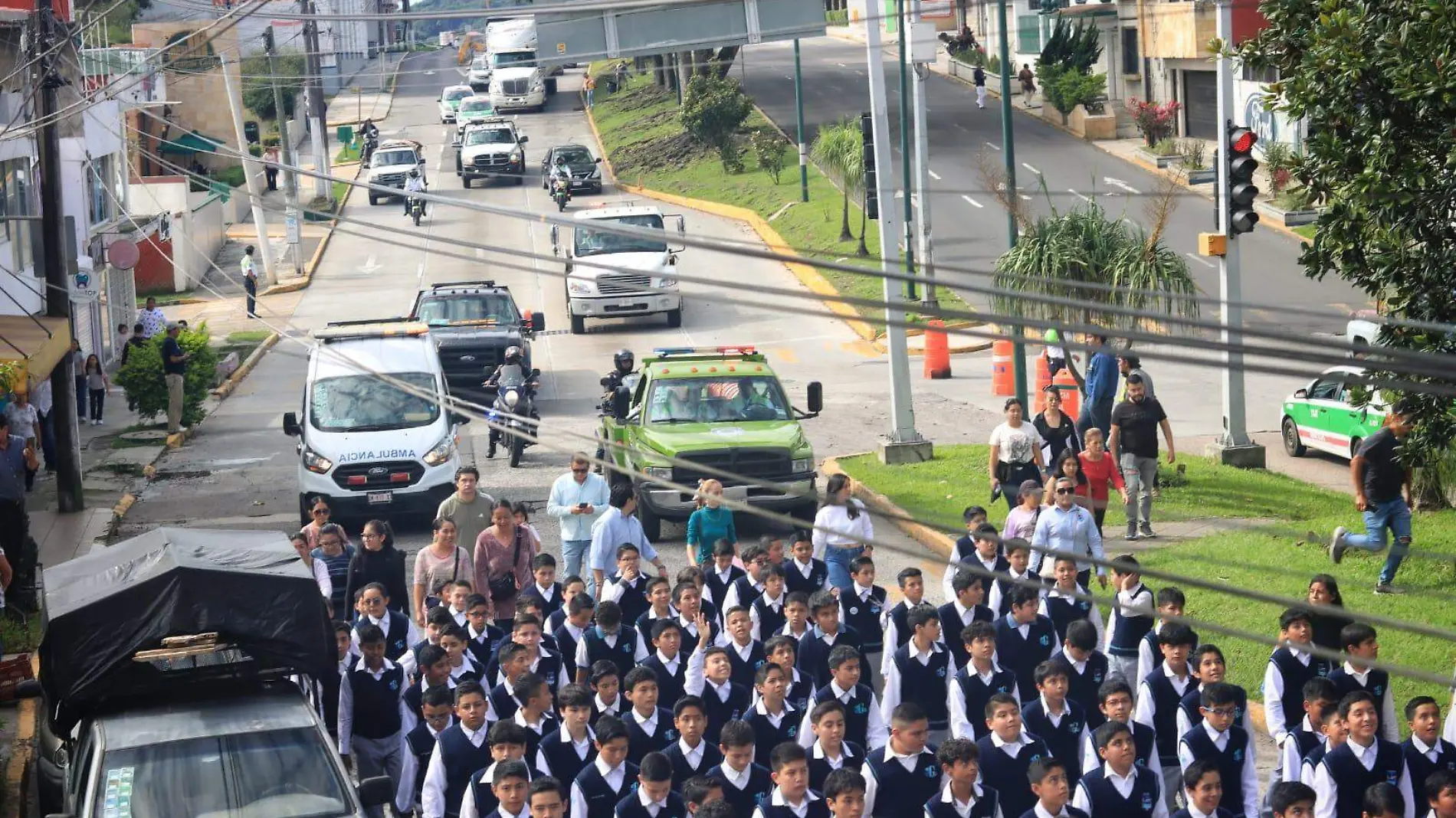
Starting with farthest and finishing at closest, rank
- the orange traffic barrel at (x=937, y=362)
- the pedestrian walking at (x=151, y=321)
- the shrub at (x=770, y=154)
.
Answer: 1. the shrub at (x=770, y=154)
2. the pedestrian walking at (x=151, y=321)
3. the orange traffic barrel at (x=937, y=362)

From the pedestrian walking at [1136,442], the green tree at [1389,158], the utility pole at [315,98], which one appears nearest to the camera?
the green tree at [1389,158]

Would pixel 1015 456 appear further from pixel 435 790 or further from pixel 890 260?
pixel 435 790

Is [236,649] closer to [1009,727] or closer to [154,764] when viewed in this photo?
[154,764]

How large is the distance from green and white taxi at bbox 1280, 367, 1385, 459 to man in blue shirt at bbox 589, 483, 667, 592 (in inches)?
388

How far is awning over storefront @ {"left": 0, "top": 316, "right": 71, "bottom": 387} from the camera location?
18703 millimetres

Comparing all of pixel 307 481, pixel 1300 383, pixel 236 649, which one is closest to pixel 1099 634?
pixel 236 649

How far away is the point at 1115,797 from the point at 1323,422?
1377 cm

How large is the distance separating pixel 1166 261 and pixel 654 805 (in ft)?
48.4

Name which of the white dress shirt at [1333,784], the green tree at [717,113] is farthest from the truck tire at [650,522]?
the green tree at [717,113]

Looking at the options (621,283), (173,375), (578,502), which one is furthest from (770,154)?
(578,502)

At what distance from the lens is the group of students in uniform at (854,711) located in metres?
8.66

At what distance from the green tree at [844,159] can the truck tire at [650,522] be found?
19592 mm

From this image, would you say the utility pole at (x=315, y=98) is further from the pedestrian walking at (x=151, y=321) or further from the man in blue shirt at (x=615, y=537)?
the man in blue shirt at (x=615, y=537)

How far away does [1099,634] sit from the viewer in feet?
35.8
